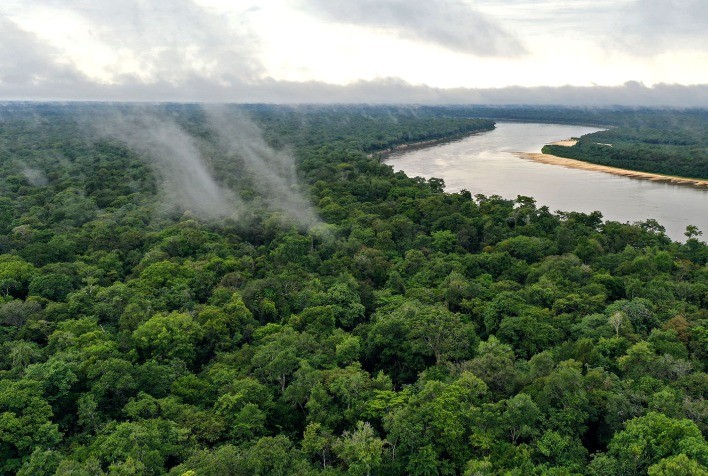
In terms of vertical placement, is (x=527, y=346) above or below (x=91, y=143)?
below

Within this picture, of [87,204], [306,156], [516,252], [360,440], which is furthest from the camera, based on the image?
[306,156]

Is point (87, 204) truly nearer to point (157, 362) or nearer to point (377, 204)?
point (377, 204)

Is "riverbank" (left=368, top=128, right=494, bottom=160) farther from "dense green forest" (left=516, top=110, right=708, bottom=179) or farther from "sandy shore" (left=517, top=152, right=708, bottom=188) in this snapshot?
"dense green forest" (left=516, top=110, right=708, bottom=179)

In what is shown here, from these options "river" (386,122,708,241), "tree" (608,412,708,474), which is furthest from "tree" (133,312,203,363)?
"river" (386,122,708,241)

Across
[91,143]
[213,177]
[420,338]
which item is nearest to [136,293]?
[420,338]

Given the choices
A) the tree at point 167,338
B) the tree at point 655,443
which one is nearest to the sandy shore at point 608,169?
the tree at point 655,443

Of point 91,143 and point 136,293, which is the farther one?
point 91,143

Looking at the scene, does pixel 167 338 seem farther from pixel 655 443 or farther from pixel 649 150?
pixel 649 150
